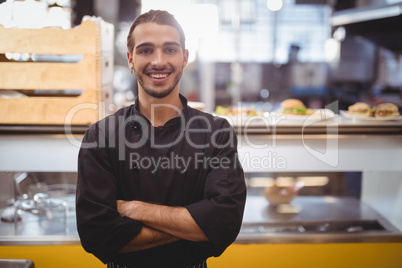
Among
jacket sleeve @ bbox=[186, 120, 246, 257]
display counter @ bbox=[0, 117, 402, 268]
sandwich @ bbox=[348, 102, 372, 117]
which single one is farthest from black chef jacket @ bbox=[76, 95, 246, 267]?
sandwich @ bbox=[348, 102, 372, 117]

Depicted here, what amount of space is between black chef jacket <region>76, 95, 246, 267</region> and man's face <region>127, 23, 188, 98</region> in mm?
148

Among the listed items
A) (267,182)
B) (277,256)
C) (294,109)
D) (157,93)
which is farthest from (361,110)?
(157,93)

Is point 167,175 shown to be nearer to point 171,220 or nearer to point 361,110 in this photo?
point 171,220

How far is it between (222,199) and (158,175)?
0.27 metres

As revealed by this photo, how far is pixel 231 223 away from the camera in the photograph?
1.45 meters

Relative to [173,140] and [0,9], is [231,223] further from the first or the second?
[0,9]

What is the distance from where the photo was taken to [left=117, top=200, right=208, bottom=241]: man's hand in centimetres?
143

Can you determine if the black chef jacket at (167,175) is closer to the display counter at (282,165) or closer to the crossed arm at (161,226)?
the crossed arm at (161,226)

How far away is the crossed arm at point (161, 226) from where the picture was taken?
1427 mm

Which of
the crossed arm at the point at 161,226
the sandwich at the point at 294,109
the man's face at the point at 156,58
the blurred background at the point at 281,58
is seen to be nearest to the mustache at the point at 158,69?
the man's face at the point at 156,58

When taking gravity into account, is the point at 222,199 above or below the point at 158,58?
below

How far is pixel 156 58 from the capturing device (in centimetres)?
147

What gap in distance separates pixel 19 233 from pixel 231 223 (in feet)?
4.39

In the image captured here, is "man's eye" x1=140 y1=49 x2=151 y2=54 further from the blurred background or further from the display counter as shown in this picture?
the blurred background
